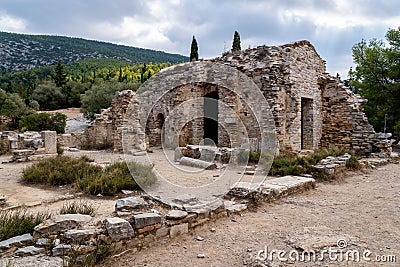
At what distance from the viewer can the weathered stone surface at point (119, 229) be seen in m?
3.53

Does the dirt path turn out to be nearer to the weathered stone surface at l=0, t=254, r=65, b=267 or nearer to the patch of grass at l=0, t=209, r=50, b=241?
the weathered stone surface at l=0, t=254, r=65, b=267

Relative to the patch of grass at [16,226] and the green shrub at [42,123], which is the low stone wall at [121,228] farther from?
the green shrub at [42,123]

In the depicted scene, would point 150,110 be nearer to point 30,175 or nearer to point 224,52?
point 224,52

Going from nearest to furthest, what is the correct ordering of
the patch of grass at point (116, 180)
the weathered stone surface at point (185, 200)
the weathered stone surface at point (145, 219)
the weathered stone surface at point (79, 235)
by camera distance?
the weathered stone surface at point (79, 235) < the weathered stone surface at point (145, 219) < the weathered stone surface at point (185, 200) < the patch of grass at point (116, 180)

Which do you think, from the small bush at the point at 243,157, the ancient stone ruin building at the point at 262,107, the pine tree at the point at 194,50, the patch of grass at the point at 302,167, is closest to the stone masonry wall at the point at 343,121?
the ancient stone ruin building at the point at 262,107

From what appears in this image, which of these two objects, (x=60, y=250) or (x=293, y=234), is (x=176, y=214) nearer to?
(x=60, y=250)

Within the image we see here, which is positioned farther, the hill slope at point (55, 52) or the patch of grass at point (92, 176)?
the hill slope at point (55, 52)

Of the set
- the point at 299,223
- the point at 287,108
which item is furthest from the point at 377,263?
the point at 287,108

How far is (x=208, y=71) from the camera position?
13406 mm

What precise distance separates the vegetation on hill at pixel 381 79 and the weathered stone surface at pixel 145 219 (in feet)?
51.2

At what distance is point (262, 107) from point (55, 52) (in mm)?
91376

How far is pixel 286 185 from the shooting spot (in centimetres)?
654

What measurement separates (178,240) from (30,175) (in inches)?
208

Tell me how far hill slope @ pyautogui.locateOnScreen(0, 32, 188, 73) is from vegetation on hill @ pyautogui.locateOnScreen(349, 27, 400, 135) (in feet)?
238
